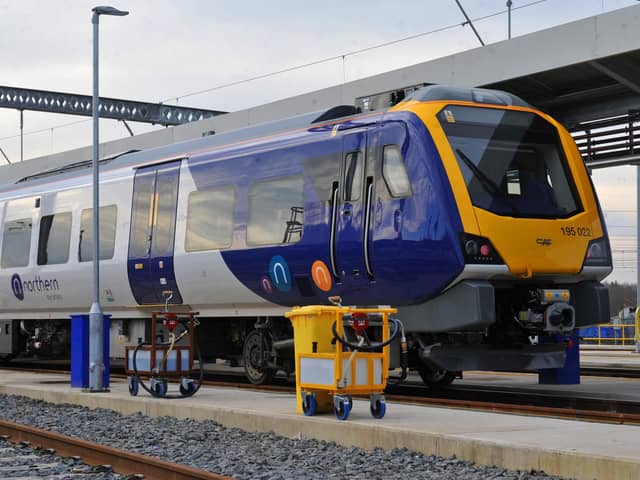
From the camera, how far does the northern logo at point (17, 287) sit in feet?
69.4

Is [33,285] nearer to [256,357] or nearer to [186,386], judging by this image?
[256,357]

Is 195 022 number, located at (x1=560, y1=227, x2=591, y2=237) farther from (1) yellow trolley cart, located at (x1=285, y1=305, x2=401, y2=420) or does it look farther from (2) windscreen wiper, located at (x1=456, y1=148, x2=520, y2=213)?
(1) yellow trolley cart, located at (x1=285, y1=305, x2=401, y2=420)

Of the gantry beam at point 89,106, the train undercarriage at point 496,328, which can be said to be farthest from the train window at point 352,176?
the gantry beam at point 89,106

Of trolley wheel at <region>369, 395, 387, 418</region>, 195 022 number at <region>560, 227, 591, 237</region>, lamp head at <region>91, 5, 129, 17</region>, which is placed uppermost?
lamp head at <region>91, 5, 129, 17</region>

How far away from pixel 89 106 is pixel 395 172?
34173mm

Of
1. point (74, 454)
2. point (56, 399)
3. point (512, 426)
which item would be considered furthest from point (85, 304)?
point (512, 426)

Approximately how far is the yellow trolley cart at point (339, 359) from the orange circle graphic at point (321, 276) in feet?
8.81

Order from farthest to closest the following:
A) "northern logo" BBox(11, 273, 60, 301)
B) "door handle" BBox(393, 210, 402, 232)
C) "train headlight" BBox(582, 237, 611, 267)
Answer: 1. "northern logo" BBox(11, 273, 60, 301)
2. "train headlight" BBox(582, 237, 611, 267)
3. "door handle" BBox(393, 210, 402, 232)

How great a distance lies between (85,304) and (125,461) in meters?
10.2

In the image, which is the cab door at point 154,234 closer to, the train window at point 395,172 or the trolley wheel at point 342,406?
the train window at point 395,172

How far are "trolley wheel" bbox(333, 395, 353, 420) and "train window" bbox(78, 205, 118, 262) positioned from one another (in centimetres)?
856

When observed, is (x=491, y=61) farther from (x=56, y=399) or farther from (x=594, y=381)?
(x=56, y=399)

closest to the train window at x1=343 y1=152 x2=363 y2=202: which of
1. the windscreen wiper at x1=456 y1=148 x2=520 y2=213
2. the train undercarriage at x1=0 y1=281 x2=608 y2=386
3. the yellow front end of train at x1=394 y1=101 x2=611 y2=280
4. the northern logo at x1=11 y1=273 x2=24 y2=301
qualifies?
the yellow front end of train at x1=394 y1=101 x2=611 y2=280

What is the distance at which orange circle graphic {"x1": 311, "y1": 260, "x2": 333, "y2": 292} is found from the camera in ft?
46.0
